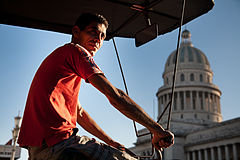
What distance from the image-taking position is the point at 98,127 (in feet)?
8.91

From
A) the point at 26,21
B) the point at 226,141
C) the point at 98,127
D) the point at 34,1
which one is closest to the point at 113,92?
the point at 98,127

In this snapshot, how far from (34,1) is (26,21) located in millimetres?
373

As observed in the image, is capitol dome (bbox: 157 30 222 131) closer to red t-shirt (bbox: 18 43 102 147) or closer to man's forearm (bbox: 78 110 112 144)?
man's forearm (bbox: 78 110 112 144)

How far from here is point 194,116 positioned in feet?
213

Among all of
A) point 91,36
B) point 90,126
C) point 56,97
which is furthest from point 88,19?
point 90,126

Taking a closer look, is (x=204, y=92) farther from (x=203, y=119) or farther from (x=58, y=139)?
(x=58, y=139)

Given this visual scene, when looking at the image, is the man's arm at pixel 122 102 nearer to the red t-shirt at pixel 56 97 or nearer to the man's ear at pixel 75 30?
the red t-shirt at pixel 56 97

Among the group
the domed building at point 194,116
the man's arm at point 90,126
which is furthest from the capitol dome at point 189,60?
the man's arm at point 90,126

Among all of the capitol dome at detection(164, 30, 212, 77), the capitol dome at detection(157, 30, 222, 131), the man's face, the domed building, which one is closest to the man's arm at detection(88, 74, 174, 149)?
Result: the man's face

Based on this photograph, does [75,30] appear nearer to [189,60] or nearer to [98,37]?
[98,37]

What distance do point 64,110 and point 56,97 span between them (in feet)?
0.34

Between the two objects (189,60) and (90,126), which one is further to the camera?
(189,60)

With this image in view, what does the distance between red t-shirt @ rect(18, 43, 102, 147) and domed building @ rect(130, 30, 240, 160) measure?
45093mm

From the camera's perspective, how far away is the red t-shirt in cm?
190
